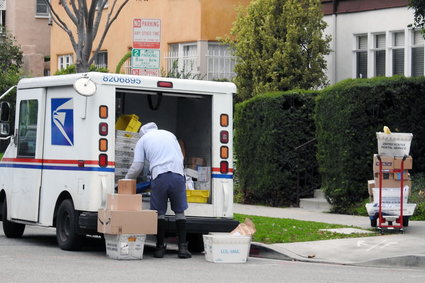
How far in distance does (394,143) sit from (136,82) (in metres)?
4.44

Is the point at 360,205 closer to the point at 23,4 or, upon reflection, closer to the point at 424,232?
the point at 424,232

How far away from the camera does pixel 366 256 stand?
577 inches

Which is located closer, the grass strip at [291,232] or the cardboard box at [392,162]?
the grass strip at [291,232]

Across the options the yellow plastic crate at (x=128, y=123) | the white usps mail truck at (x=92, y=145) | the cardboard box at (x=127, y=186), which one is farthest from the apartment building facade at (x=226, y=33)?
the cardboard box at (x=127, y=186)

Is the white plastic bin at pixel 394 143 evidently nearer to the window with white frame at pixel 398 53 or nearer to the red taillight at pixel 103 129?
the red taillight at pixel 103 129

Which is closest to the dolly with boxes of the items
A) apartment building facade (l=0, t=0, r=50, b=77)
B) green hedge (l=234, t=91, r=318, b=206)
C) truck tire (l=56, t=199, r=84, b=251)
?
truck tire (l=56, t=199, r=84, b=251)

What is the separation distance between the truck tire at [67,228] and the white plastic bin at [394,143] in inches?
196

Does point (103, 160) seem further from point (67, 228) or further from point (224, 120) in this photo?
point (224, 120)

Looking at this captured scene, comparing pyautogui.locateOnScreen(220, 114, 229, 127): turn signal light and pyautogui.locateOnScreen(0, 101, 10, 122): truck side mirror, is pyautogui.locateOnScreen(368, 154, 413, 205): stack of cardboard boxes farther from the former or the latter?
pyautogui.locateOnScreen(0, 101, 10, 122): truck side mirror

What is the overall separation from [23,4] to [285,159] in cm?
2196

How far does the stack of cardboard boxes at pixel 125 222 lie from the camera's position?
45.9ft

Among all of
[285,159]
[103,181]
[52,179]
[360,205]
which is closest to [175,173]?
[103,181]

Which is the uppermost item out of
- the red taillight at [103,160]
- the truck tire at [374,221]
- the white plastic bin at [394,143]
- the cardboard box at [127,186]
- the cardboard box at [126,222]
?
the white plastic bin at [394,143]

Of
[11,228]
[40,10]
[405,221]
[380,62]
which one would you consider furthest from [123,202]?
[40,10]
